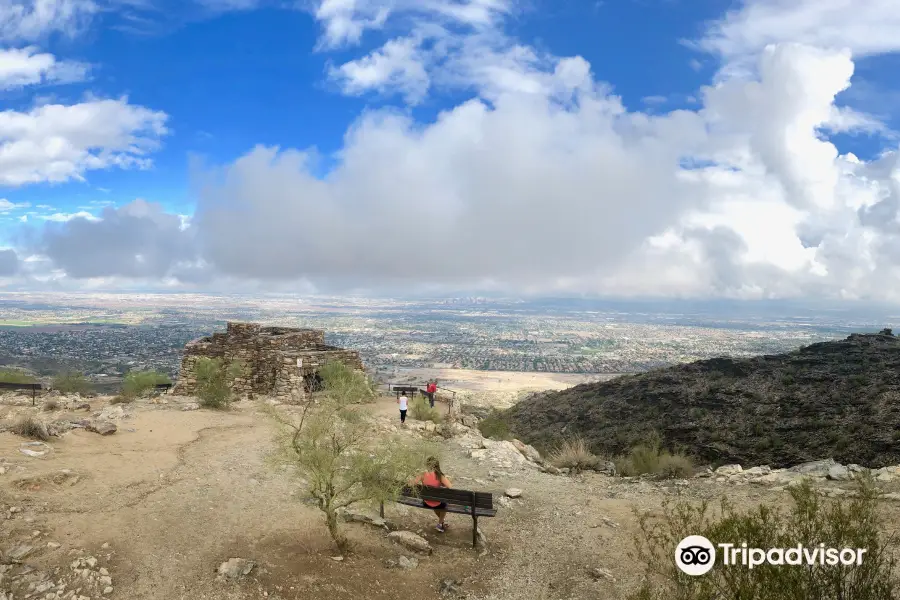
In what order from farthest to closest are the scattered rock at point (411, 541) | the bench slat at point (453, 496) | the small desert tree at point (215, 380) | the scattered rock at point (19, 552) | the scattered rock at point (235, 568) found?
the small desert tree at point (215, 380), the bench slat at point (453, 496), the scattered rock at point (411, 541), the scattered rock at point (235, 568), the scattered rock at point (19, 552)

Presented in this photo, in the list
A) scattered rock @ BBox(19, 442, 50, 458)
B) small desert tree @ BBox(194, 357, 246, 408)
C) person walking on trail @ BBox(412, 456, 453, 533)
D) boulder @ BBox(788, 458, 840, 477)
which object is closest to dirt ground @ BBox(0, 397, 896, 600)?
scattered rock @ BBox(19, 442, 50, 458)

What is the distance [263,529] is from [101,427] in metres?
7.54

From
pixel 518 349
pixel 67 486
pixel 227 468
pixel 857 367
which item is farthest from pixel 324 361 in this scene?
pixel 518 349

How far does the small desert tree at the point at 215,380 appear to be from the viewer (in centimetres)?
1909

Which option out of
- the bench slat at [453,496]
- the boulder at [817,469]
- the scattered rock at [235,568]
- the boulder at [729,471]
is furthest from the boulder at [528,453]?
the scattered rock at [235,568]

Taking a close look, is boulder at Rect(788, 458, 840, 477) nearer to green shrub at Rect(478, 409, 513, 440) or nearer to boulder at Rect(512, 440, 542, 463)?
boulder at Rect(512, 440, 542, 463)

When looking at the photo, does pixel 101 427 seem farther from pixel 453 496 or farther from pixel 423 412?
pixel 423 412

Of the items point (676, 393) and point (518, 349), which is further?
point (518, 349)

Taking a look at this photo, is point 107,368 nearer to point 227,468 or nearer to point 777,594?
point 227,468

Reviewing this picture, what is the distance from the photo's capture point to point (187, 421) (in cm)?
1630

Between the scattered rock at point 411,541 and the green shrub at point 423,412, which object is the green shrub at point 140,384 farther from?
the scattered rock at point 411,541

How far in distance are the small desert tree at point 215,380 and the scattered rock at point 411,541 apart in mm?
12714

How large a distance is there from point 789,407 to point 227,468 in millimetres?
20384

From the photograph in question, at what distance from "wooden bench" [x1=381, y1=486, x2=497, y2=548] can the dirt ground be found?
23.0 inches
